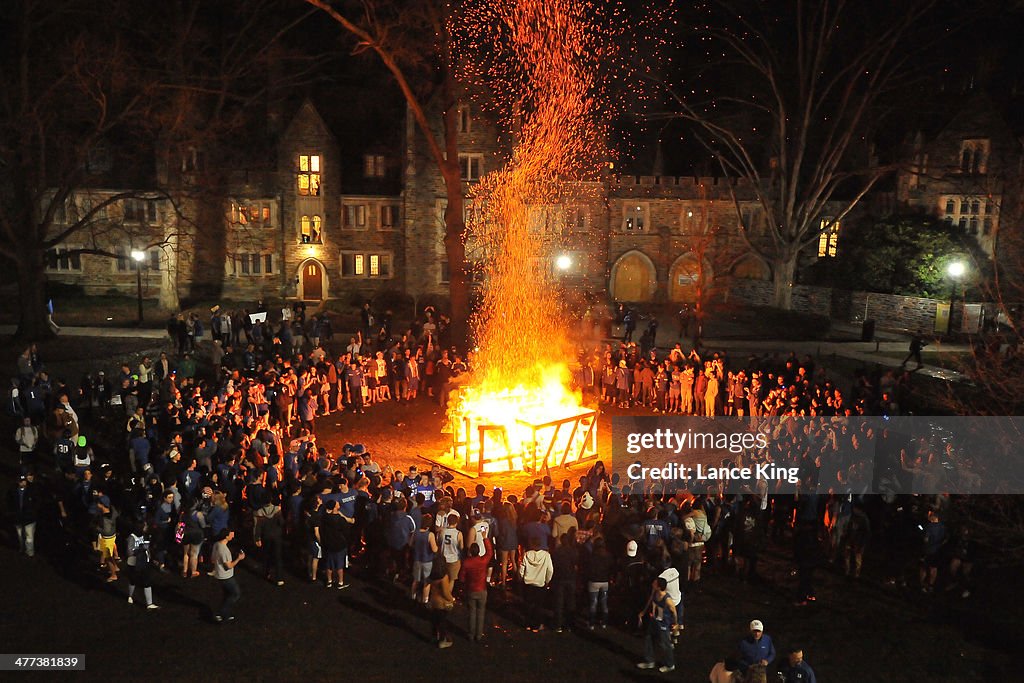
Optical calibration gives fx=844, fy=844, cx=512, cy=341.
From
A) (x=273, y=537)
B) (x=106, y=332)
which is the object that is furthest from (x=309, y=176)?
(x=273, y=537)

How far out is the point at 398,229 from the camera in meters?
47.7

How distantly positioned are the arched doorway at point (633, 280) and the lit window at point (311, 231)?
16832 millimetres

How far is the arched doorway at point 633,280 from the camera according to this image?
49156 mm

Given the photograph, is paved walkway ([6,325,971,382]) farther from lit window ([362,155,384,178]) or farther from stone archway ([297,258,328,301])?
lit window ([362,155,384,178])

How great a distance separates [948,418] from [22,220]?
32.2 metres

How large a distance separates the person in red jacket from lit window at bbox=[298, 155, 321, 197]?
3835 cm

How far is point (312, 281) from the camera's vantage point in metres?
48.0

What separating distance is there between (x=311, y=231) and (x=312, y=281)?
2.87 metres

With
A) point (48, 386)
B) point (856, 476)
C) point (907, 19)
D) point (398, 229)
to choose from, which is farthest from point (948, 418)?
point (398, 229)

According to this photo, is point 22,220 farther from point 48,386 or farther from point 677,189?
point 677,189

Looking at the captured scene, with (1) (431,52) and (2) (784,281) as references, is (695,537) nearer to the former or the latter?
(1) (431,52)

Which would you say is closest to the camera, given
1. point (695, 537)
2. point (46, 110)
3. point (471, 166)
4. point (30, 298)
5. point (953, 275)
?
point (695, 537)

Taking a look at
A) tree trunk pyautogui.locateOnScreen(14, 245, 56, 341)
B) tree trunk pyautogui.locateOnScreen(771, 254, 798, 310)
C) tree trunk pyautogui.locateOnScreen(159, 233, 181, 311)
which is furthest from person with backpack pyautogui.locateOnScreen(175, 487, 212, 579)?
tree trunk pyautogui.locateOnScreen(771, 254, 798, 310)

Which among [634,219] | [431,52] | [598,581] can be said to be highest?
[431,52]
